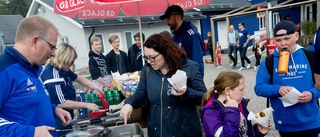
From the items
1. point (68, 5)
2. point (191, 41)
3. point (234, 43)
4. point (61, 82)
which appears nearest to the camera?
point (61, 82)

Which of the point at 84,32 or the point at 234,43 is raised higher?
the point at 84,32

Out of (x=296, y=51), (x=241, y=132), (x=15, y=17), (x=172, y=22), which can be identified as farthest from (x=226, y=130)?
(x=15, y=17)

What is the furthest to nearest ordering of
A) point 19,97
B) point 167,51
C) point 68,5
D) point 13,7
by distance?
point 13,7
point 68,5
point 167,51
point 19,97

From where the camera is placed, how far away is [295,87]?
2.38m

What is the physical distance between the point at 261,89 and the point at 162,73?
3.49 ft

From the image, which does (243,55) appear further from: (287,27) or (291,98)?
(291,98)

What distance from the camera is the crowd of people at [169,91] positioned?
167 cm

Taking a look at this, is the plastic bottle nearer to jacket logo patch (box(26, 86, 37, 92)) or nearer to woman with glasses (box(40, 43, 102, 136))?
woman with glasses (box(40, 43, 102, 136))

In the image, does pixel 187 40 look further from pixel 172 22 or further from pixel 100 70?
pixel 100 70

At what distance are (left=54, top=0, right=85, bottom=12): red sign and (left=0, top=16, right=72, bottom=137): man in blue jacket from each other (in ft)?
7.29

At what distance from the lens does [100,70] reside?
497 cm

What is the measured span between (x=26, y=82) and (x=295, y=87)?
7.72ft

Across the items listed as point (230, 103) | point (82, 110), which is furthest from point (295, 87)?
point (82, 110)

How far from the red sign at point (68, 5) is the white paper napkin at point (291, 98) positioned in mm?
3130
